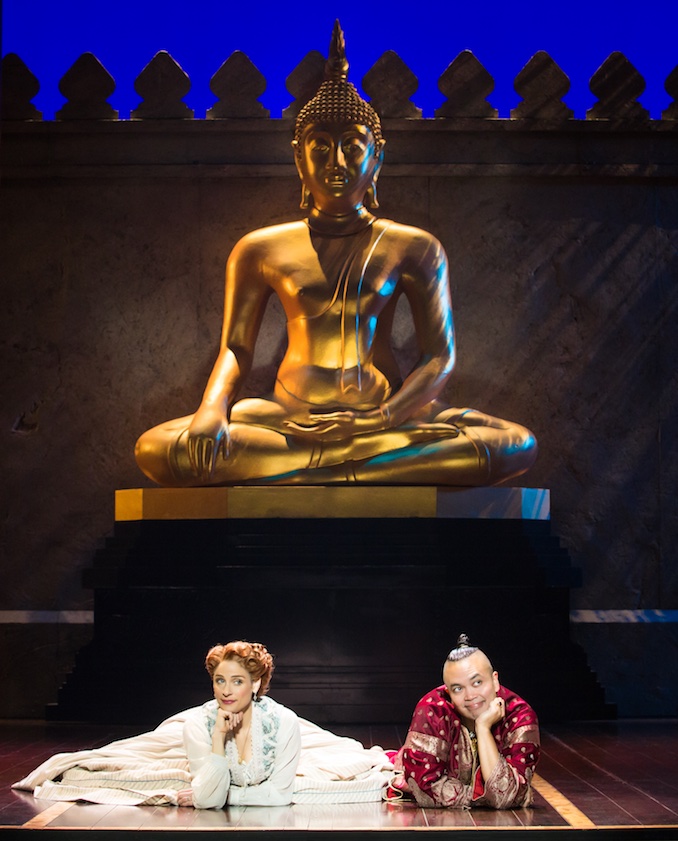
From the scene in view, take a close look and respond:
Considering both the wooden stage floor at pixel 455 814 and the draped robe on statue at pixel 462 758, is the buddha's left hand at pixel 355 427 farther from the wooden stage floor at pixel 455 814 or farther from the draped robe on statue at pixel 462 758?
the draped robe on statue at pixel 462 758

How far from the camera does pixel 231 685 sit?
131 inches

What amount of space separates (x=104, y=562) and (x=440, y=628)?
1416 millimetres

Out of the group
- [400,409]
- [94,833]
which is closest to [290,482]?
[400,409]

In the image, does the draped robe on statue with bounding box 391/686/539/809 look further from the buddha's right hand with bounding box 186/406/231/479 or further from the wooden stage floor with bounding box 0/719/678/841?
the buddha's right hand with bounding box 186/406/231/479

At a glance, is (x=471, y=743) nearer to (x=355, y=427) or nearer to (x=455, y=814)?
(x=455, y=814)

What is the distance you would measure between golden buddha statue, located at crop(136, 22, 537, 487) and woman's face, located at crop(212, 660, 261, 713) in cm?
205

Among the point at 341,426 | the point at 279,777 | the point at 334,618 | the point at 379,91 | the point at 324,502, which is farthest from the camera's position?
the point at 379,91

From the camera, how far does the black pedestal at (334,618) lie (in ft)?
16.3

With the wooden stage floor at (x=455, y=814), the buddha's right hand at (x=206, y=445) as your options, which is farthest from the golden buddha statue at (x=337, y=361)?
the wooden stage floor at (x=455, y=814)

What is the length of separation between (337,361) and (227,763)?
2.66 m

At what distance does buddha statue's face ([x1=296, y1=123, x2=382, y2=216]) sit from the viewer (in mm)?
5734

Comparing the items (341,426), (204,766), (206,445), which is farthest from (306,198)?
(204,766)

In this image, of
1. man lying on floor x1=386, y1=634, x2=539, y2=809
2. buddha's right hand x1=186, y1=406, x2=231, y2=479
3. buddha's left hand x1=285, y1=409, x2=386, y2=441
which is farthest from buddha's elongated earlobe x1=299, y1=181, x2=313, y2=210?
man lying on floor x1=386, y1=634, x2=539, y2=809

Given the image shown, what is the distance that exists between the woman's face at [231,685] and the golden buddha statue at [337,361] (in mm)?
2053
